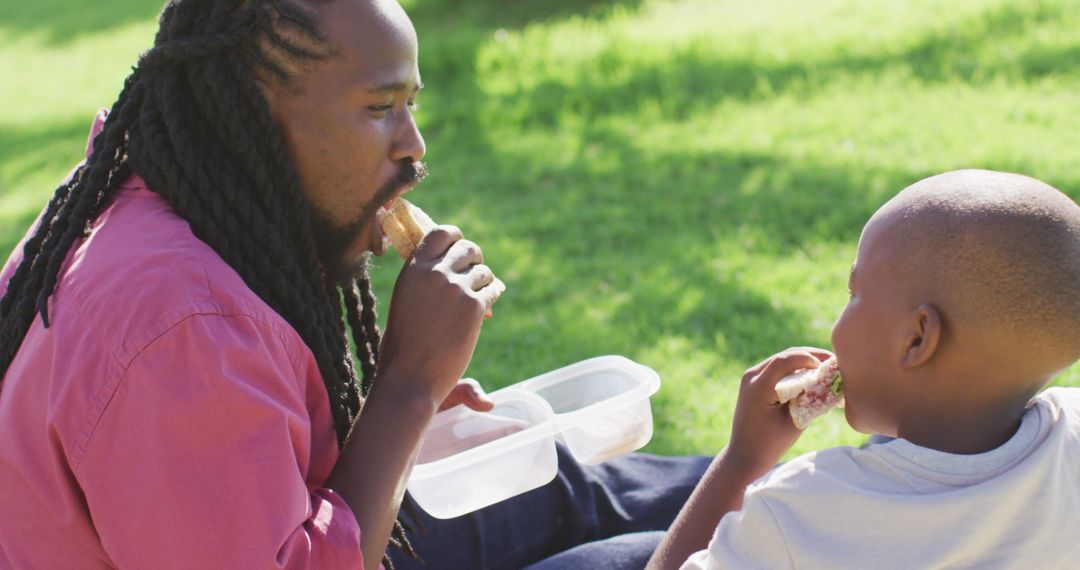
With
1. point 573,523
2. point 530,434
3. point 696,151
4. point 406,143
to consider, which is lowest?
point 573,523

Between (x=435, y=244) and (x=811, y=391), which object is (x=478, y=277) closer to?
(x=435, y=244)

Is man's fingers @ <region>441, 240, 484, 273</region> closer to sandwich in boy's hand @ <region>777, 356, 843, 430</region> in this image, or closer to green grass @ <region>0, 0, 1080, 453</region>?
sandwich in boy's hand @ <region>777, 356, 843, 430</region>

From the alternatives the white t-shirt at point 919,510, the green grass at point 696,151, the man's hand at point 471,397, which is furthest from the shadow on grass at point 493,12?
the white t-shirt at point 919,510

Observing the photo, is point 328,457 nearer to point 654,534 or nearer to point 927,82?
point 654,534

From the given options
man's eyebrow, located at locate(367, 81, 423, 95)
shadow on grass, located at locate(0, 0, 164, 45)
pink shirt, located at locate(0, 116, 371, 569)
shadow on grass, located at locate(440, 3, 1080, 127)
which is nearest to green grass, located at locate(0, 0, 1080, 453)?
shadow on grass, located at locate(440, 3, 1080, 127)

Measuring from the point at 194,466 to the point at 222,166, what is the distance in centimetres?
56

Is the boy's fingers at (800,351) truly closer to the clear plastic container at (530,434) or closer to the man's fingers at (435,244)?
the clear plastic container at (530,434)

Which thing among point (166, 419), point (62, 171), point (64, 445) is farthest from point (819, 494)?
point (62, 171)

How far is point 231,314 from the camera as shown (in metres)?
1.85

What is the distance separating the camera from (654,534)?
2615 mm

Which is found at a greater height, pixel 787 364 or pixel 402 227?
pixel 402 227

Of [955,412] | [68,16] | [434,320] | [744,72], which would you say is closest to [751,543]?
[955,412]

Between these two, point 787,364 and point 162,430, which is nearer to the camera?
point 162,430

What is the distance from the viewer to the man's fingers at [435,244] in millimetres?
2242
